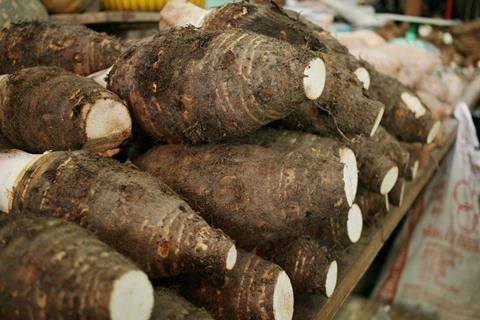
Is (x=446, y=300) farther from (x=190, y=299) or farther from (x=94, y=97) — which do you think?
(x=94, y=97)

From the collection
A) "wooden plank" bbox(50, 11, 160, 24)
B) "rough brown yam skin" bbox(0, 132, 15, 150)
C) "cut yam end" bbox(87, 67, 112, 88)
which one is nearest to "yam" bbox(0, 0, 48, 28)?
"wooden plank" bbox(50, 11, 160, 24)

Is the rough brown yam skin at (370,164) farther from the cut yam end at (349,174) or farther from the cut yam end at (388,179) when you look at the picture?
the cut yam end at (349,174)

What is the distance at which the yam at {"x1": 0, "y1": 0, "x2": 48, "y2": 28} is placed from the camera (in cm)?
164

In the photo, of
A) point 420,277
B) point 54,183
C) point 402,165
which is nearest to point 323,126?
point 402,165

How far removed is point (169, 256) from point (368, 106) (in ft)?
2.06

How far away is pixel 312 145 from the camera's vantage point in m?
1.13

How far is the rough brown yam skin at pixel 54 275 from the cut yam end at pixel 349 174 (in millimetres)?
507

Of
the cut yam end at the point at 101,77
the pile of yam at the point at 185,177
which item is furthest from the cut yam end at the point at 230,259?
the cut yam end at the point at 101,77

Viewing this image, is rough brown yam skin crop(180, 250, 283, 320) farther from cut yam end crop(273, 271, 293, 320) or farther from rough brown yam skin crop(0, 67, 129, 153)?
rough brown yam skin crop(0, 67, 129, 153)

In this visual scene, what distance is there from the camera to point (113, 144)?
3.41ft

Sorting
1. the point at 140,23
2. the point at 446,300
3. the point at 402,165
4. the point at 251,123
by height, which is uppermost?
the point at 251,123

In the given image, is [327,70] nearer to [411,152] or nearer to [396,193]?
[396,193]

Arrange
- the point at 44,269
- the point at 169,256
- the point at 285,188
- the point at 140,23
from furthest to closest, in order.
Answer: the point at 140,23, the point at 285,188, the point at 169,256, the point at 44,269

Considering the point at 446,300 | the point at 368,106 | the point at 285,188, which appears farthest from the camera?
the point at 446,300
